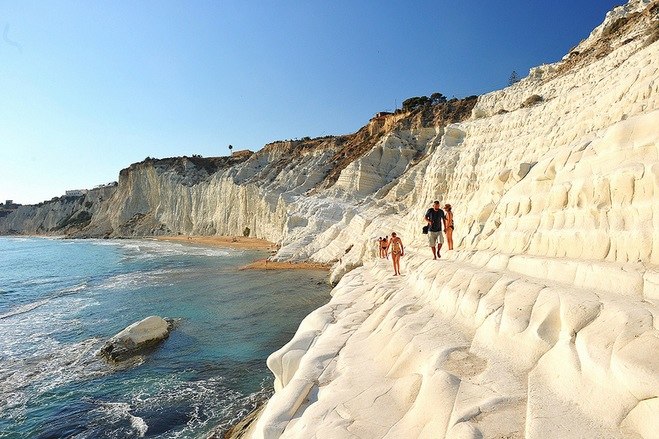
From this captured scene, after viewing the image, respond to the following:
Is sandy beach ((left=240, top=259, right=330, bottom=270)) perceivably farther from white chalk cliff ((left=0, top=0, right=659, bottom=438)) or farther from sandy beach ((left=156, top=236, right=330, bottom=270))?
white chalk cliff ((left=0, top=0, right=659, bottom=438))

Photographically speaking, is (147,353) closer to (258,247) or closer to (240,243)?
(258,247)

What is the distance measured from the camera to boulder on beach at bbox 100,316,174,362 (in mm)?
11508

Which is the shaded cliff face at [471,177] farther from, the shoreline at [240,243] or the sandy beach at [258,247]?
the shoreline at [240,243]

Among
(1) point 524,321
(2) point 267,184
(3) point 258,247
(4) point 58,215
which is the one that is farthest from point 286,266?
(4) point 58,215

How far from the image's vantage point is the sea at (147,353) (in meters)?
8.02

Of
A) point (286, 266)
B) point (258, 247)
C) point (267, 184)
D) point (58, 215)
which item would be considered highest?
point (267, 184)

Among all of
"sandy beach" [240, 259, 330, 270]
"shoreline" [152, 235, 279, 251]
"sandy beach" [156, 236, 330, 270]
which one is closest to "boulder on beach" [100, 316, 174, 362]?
"sandy beach" [240, 259, 330, 270]

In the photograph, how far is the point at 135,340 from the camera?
12.1 meters

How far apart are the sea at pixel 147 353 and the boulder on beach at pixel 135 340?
0.33 m

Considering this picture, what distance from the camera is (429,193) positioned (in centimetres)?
2139

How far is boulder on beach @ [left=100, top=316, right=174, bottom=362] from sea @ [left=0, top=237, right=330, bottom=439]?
1.08ft

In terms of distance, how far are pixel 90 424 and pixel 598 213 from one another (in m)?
9.87

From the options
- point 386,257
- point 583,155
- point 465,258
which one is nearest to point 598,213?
point 583,155

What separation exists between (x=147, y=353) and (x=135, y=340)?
27.8 inches
